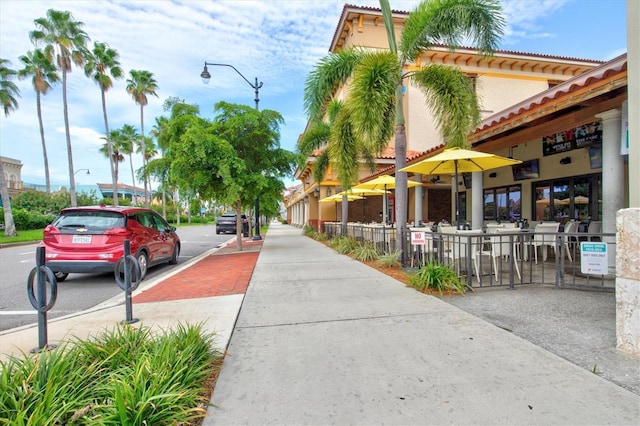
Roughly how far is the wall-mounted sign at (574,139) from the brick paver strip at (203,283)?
30.5 ft

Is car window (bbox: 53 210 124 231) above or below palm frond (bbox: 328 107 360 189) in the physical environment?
below

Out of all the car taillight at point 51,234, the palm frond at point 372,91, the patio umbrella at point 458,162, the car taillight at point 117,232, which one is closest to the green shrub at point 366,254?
the patio umbrella at point 458,162

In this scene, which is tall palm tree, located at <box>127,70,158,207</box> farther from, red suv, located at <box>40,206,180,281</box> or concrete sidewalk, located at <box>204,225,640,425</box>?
concrete sidewalk, located at <box>204,225,640,425</box>

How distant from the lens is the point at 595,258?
Result: 4.70 m

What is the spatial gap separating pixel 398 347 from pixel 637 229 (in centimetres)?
254

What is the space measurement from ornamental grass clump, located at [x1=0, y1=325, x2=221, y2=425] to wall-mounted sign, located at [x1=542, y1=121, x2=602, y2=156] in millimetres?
10004

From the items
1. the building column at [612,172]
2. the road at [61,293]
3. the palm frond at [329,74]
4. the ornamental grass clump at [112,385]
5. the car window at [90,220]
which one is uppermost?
the palm frond at [329,74]

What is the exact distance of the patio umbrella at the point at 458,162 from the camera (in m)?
6.75

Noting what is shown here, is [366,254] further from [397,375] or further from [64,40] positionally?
[64,40]

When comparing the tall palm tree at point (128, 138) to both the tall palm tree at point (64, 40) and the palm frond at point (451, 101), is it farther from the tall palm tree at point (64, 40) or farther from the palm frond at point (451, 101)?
the palm frond at point (451, 101)

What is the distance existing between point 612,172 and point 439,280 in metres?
3.85

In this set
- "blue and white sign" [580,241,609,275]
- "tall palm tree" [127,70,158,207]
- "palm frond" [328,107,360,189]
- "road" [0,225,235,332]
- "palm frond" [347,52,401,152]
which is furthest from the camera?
"tall palm tree" [127,70,158,207]

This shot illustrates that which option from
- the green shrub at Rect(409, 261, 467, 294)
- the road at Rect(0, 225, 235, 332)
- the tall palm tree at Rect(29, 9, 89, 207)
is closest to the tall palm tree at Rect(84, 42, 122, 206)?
the tall palm tree at Rect(29, 9, 89, 207)

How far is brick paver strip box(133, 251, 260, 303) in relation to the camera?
604 centimetres
